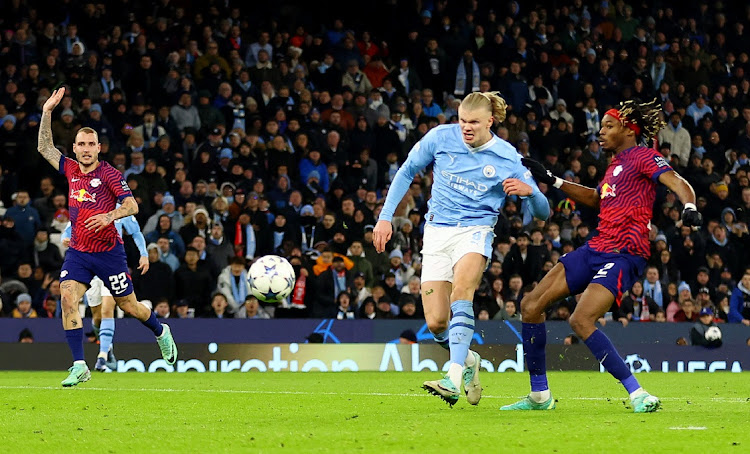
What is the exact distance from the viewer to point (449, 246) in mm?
8969

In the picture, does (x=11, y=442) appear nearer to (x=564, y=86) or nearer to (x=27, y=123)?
(x=27, y=123)

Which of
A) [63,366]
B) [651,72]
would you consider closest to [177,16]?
[63,366]

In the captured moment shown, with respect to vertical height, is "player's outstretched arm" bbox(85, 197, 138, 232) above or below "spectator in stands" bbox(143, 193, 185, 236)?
below

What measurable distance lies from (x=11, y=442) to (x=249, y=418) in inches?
74.9

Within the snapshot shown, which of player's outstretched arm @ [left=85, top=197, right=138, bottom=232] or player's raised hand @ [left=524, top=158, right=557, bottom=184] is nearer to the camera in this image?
player's raised hand @ [left=524, top=158, right=557, bottom=184]

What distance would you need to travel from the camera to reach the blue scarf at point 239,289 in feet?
59.2


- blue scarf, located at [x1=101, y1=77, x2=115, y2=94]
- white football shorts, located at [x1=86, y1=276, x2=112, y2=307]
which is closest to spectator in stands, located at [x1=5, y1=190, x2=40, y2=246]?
white football shorts, located at [x1=86, y1=276, x2=112, y2=307]

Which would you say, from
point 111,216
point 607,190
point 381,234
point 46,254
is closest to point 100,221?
point 111,216

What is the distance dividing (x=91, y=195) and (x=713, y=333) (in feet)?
36.2

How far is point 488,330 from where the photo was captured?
60.4 feet

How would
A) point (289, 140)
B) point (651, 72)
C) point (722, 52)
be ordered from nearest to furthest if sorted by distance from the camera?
point (289, 140) < point (651, 72) < point (722, 52)

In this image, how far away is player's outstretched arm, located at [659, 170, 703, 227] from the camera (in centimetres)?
761

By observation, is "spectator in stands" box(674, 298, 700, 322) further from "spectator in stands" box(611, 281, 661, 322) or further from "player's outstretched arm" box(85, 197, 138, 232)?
"player's outstretched arm" box(85, 197, 138, 232)

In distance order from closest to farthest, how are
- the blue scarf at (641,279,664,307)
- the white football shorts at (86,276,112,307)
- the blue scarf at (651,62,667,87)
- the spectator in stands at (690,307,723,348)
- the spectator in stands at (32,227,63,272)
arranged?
the white football shorts at (86,276,112,307), the spectator in stands at (32,227,63,272), the spectator in stands at (690,307,723,348), the blue scarf at (641,279,664,307), the blue scarf at (651,62,667,87)
